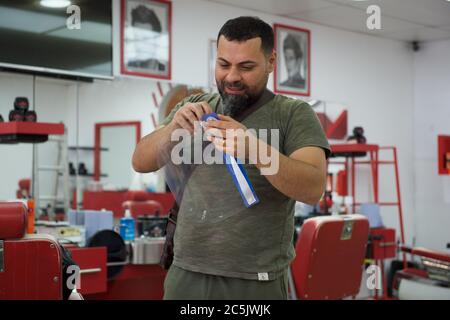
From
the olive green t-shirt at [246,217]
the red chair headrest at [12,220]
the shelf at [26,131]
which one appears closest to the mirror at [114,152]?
the shelf at [26,131]

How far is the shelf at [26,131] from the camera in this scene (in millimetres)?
3719

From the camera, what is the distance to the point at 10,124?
373 cm

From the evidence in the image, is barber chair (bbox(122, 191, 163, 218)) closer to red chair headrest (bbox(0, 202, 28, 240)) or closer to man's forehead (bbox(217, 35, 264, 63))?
red chair headrest (bbox(0, 202, 28, 240))

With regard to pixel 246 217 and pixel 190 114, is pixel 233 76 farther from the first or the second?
pixel 246 217

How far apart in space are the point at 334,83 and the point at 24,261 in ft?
14.9

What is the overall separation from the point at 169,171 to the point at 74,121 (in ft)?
9.95

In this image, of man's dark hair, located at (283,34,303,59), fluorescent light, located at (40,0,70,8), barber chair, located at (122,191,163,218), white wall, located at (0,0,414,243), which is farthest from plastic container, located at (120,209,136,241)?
man's dark hair, located at (283,34,303,59)

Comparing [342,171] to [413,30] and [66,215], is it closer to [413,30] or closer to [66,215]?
[413,30]

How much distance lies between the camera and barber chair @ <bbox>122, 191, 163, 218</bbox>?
4.64m

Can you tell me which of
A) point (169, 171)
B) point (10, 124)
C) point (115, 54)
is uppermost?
point (115, 54)

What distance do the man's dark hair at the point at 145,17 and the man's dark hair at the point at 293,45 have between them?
53.5 inches

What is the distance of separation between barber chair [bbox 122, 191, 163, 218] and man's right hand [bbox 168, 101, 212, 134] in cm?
325
